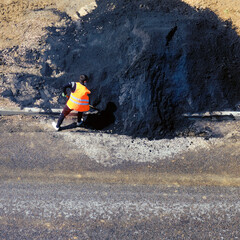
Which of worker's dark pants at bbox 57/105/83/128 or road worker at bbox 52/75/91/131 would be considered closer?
road worker at bbox 52/75/91/131

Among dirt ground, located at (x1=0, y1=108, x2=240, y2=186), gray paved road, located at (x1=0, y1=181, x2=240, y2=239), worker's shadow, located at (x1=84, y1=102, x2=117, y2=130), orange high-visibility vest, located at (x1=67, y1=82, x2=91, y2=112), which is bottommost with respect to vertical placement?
gray paved road, located at (x1=0, y1=181, x2=240, y2=239)

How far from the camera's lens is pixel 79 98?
6.48 metres

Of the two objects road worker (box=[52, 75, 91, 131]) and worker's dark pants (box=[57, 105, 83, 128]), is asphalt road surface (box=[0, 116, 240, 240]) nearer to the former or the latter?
worker's dark pants (box=[57, 105, 83, 128])

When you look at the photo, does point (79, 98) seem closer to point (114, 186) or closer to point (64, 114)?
point (64, 114)

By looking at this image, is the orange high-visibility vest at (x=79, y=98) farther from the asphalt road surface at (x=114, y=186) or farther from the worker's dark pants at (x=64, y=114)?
the asphalt road surface at (x=114, y=186)

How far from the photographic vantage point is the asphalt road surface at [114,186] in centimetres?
522

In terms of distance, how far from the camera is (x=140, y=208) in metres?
5.48

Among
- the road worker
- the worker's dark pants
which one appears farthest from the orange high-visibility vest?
the worker's dark pants

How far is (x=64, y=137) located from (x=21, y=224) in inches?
91.2

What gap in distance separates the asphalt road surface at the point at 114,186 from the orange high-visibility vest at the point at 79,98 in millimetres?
754

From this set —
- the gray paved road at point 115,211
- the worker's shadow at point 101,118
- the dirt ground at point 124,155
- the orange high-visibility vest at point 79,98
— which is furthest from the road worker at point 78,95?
the gray paved road at point 115,211

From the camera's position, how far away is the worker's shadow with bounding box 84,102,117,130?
7213mm

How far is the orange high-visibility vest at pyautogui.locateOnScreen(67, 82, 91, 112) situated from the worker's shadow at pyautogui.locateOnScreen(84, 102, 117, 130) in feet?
2.26

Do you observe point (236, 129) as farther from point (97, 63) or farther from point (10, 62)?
point (10, 62)
